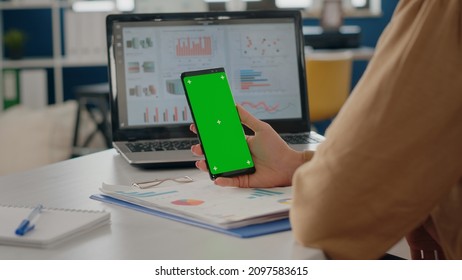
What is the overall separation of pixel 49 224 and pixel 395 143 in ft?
1.57

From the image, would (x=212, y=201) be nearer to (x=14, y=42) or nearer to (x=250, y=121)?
(x=250, y=121)

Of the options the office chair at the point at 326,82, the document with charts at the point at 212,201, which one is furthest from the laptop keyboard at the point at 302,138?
the office chair at the point at 326,82

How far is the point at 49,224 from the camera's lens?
3.52 feet

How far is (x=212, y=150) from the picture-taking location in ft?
4.19

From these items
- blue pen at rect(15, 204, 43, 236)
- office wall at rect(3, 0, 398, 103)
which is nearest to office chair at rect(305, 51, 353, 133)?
office wall at rect(3, 0, 398, 103)

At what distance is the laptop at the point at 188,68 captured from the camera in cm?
181

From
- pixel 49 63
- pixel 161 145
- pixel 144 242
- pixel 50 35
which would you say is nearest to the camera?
pixel 144 242

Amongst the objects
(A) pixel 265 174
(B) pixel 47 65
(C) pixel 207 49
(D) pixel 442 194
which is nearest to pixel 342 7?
(B) pixel 47 65

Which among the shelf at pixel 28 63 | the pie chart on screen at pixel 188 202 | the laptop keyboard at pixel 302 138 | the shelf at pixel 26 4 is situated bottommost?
the shelf at pixel 28 63

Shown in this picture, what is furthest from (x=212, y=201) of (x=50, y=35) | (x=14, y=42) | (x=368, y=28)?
(x=368, y=28)

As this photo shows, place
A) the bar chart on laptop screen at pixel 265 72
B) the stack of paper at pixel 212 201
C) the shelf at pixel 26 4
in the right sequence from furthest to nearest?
the shelf at pixel 26 4 < the bar chart on laptop screen at pixel 265 72 < the stack of paper at pixel 212 201

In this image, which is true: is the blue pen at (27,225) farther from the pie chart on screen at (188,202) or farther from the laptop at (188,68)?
the laptop at (188,68)

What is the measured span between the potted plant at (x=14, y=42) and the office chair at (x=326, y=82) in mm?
1981
